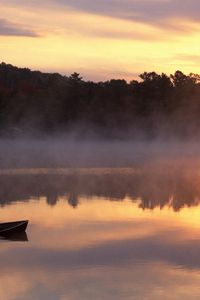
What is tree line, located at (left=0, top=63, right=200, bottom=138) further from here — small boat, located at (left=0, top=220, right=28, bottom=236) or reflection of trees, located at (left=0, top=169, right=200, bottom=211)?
small boat, located at (left=0, top=220, right=28, bottom=236)

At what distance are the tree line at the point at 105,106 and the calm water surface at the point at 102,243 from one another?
49.8 metres

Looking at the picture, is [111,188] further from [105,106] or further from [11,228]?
[105,106]

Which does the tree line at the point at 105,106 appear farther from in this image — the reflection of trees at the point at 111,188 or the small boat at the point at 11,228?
the small boat at the point at 11,228

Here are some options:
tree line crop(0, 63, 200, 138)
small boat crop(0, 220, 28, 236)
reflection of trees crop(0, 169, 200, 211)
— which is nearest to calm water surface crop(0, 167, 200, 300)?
reflection of trees crop(0, 169, 200, 211)

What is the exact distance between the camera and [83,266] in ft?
37.2

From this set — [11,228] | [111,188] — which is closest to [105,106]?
[111,188]

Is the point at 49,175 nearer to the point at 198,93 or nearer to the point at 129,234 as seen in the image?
the point at 129,234

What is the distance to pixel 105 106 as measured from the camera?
246 feet

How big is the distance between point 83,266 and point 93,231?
3476 millimetres

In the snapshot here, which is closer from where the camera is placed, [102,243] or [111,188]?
[102,243]

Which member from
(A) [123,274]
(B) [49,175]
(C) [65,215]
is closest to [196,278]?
(A) [123,274]

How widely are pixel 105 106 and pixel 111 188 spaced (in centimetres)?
5102

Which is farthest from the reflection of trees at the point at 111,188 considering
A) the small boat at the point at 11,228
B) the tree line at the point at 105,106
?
the tree line at the point at 105,106

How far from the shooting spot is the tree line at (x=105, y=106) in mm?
74625
